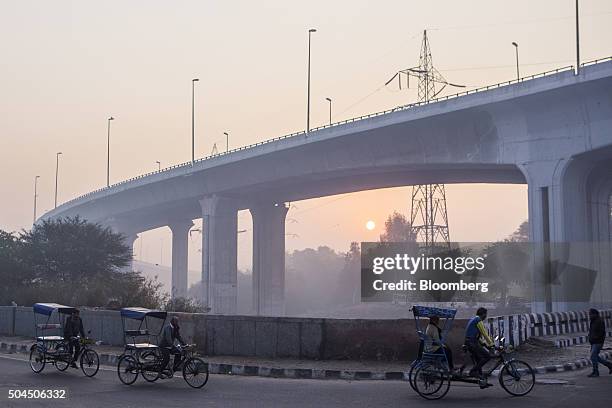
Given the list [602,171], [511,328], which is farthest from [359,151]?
[511,328]

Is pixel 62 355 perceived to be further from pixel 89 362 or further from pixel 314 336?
pixel 314 336

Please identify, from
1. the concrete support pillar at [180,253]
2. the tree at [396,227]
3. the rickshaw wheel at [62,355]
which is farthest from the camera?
the tree at [396,227]

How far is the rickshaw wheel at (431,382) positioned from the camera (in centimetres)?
1562

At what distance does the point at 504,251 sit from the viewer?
8375cm

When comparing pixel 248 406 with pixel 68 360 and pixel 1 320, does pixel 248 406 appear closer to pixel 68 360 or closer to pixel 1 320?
pixel 68 360

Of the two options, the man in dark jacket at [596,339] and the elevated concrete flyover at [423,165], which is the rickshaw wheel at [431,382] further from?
the elevated concrete flyover at [423,165]

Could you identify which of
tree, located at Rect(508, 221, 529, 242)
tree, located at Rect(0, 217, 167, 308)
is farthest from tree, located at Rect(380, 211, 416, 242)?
tree, located at Rect(0, 217, 167, 308)

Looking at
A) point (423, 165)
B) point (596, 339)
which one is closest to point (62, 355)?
point (596, 339)

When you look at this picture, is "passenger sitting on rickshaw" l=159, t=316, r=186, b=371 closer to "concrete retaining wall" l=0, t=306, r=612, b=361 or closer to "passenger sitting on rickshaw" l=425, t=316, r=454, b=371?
"concrete retaining wall" l=0, t=306, r=612, b=361

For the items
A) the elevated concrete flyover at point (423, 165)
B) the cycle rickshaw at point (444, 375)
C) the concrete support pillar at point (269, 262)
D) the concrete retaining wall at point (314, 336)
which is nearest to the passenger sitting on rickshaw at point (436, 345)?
the cycle rickshaw at point (444, 375)

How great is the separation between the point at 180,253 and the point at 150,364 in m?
82.0

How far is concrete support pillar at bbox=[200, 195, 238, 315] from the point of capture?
6844cm

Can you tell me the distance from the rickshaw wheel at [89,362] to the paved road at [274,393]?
25 cm

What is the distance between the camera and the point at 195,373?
57.0 feet
